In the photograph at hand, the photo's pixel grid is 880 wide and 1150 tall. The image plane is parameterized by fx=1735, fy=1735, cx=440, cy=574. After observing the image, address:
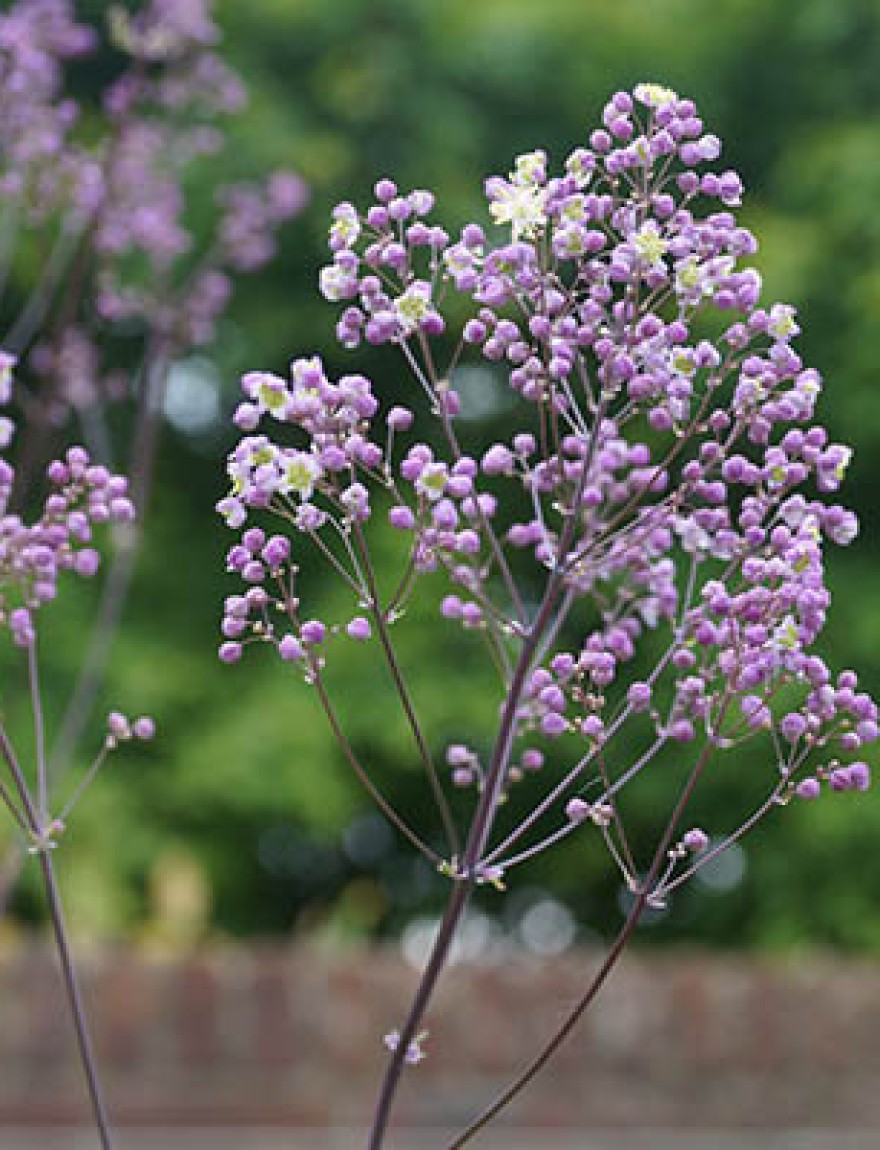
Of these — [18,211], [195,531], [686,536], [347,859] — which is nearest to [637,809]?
[347,859]

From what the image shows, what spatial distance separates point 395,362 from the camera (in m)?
9.84

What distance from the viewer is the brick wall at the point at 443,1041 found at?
6.99 metres

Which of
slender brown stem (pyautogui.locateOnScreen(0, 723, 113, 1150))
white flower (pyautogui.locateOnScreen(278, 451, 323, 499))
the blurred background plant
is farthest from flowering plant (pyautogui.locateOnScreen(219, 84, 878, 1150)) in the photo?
the blurred background plant

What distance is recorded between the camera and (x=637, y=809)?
9.39 metres

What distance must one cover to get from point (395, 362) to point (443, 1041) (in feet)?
13.6

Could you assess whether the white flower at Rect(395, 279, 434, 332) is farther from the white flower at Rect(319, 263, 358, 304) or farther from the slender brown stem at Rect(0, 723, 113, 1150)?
the slender brown stem at Rect(0, 723, 113, 1150)

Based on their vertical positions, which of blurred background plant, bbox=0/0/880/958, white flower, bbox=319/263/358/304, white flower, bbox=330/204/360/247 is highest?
blurred background plant, bbox=0/0/880/958

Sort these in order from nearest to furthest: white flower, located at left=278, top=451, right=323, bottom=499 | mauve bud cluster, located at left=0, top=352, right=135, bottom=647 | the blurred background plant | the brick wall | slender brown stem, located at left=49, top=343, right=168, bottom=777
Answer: white flower, located at left=278, top=451, right=323, bottom=499 < mauve bud cluster, located at left=0, top=352, right=135, bottom=647 < slender brown stem, located at left=49, top=343, right=168, bottom=777 < the brick wall < the blurred background plant

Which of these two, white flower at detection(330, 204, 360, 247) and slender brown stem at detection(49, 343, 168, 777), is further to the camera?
slender brown stem at detection(49, 343, 168, 777)

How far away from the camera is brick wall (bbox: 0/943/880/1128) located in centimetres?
699

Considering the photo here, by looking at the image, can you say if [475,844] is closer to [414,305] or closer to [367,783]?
[367,783]

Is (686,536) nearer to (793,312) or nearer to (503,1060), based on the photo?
(793,312)

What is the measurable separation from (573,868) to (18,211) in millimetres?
7548

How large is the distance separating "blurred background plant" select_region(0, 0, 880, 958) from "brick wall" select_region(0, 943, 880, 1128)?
3.06ft
